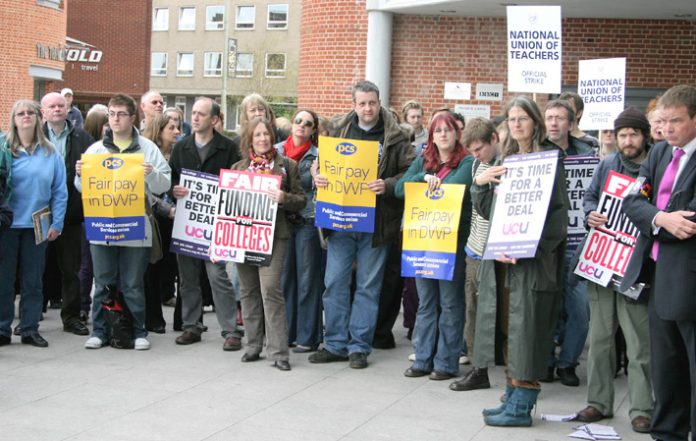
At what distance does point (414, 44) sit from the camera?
791 inches

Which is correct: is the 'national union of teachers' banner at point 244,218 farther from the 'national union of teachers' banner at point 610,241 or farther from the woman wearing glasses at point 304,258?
the 'national union of teachers' banner at point 610,241

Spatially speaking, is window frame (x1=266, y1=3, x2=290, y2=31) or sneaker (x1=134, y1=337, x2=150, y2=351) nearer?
sneaker (x1=134, y1=337, x2=150, y2=351)

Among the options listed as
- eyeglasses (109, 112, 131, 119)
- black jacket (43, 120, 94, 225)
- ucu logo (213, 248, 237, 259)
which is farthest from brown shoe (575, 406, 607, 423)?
black jacket (43, 120, 94, 225)

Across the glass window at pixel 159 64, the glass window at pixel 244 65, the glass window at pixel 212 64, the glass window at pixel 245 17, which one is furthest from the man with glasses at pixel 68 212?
the glass window at pixel 159 64

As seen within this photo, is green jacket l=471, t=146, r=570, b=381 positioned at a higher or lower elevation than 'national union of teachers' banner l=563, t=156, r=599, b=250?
lower

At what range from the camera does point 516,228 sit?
667cm

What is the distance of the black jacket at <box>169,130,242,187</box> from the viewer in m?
9.16

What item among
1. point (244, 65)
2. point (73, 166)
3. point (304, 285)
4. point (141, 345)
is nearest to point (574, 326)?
point (304, 285)

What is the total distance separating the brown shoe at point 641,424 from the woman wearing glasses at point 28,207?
199 inches

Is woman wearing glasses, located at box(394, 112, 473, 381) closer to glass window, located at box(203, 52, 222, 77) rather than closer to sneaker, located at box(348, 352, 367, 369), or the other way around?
sneaker, located at box(348, 352, 367, 369)

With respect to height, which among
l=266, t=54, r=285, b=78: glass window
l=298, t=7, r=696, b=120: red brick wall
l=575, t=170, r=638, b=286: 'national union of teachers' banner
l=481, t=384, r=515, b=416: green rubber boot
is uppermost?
l=266, t=54, r=285, b=78: glass window

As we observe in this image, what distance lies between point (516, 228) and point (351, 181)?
6.35 feet

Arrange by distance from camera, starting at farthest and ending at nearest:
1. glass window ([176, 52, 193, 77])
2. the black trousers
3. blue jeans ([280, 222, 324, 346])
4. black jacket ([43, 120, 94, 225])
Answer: glass window ([176, 52, 193, 77])
black jacket ([43, 120, 94, 225])
blue jeans ([280, 222, 324, 346])
the black trousers

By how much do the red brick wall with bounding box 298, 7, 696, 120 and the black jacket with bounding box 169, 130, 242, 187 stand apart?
11152mm
